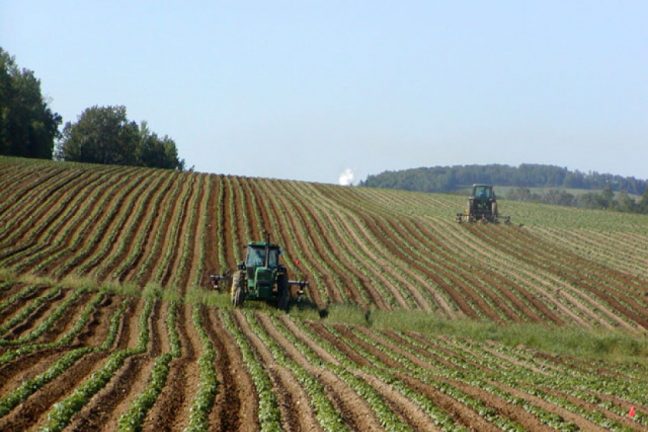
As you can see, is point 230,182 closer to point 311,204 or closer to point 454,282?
point 311,204

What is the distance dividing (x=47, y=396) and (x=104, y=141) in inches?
3199

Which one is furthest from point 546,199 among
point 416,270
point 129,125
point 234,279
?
point 234,279

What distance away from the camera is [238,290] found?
25484 millimetres

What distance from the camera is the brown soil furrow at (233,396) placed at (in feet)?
35.5

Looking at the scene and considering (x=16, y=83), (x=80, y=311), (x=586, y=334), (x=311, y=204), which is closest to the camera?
(x=80, y=311)

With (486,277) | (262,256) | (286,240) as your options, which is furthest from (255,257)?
(286,240)

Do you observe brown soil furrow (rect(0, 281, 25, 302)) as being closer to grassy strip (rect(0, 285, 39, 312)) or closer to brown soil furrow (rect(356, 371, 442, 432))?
grassy strip (rect(0, 285, 39, 312))

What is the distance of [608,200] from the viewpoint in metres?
121

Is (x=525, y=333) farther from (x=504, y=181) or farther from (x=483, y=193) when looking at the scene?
(x=504, y=181)

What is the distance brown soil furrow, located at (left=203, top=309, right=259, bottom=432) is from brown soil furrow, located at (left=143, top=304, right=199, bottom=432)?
1.30ft

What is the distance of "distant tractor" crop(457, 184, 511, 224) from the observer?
165 feet

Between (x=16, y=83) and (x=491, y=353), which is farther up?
(x=16, y=83)

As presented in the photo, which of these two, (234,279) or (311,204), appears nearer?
(234,279)

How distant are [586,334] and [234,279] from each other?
33.8 ft
